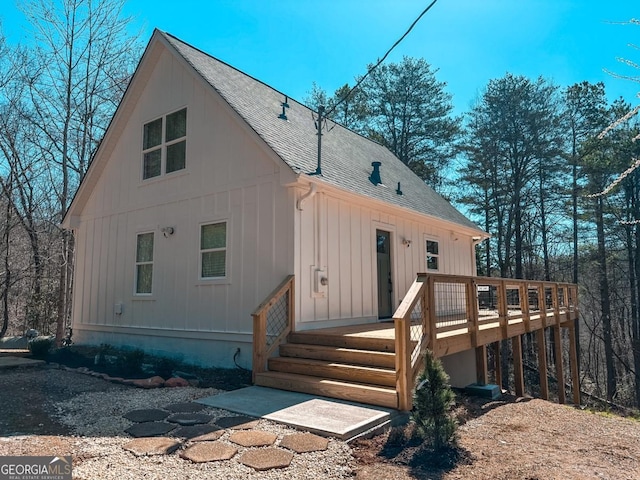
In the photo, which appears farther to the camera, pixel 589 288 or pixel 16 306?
pixel 589 288

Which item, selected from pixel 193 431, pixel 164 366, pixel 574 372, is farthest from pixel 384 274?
pixel 574 372

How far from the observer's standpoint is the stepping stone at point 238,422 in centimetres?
440

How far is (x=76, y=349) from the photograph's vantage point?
32.1 ft

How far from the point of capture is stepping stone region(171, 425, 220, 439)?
411 cm

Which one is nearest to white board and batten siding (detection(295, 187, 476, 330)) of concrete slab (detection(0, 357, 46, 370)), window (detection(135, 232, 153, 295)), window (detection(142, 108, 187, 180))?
window (detection(142, 108, 187, 180))

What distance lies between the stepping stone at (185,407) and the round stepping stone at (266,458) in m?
1.48

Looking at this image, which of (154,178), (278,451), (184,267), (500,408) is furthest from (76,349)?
(500,408)

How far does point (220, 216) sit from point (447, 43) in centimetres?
471

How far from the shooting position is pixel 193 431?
166 inches

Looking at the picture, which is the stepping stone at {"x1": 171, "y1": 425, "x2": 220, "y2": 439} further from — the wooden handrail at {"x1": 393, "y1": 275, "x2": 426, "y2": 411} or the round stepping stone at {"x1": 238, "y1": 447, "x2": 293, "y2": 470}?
the wooden handrail at {"x1": 393, "y1": 275, "x2": 426, "y2": 411}

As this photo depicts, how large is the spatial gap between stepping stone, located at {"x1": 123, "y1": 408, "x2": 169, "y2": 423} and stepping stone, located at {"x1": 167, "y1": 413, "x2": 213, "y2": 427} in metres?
0.12

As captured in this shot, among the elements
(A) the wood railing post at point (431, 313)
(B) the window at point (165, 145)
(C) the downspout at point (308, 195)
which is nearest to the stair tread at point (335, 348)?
(A) the wood railing post at point (431, 313)

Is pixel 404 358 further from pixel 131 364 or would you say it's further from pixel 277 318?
pixel 131 364

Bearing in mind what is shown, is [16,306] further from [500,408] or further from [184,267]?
[500,408]
